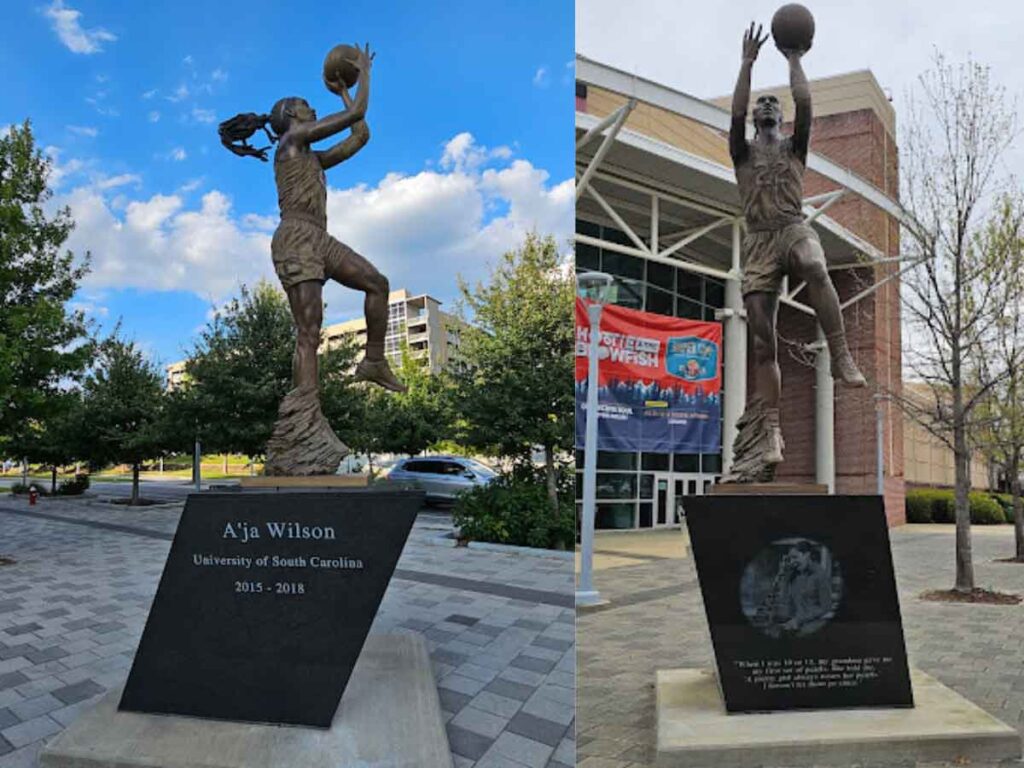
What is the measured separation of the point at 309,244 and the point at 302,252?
0.08 m

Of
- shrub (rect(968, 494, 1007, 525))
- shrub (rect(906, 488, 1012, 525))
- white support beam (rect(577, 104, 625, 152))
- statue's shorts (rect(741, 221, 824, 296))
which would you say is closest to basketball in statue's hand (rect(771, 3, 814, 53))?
statue's shorts (rect(741, 221, 824, 296))

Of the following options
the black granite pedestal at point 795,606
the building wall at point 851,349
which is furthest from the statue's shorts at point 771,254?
the building wall at point 851,349

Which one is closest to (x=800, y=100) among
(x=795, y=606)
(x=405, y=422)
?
(x=795, y=606)

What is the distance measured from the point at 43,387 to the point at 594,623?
34.1ft

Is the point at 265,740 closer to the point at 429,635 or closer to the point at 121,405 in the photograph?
the point at 429,635

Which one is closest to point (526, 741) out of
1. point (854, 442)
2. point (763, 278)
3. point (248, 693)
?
point (248, 693)

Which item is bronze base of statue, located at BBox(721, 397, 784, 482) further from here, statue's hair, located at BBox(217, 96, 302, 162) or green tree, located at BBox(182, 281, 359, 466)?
green tree, located at BBox(182, 281, 359, 466)

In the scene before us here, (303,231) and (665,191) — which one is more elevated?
(665,191)

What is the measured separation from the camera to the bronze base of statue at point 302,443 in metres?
5.48

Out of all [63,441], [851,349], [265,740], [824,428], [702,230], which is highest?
[702,230]

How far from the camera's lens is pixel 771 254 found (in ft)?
19.6

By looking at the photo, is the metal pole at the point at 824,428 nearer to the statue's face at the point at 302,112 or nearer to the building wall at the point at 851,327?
the building wall at the point at 851,327

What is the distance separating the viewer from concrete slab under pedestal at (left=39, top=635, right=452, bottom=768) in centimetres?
420

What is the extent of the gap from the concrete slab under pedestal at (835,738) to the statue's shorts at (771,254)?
10.2 ft
